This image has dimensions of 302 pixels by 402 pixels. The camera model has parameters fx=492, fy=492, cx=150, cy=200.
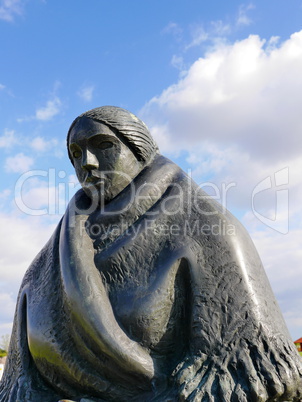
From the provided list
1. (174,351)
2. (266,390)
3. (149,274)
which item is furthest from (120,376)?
(266,390)

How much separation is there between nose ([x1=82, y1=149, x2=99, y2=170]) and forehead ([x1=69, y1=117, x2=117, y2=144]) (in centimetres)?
13

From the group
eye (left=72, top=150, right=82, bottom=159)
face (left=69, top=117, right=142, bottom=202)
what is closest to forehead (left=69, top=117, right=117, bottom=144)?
face (left=69, top=117, right=142, bottom=202)

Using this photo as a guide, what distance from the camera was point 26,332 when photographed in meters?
3.87

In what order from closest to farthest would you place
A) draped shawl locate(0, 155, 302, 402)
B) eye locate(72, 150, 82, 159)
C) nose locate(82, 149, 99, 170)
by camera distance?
draped shawl locate(0, 155, 302, 402) → nose locate(82, 149, 99, 170) → eye locate(72, 150, 82, 159)

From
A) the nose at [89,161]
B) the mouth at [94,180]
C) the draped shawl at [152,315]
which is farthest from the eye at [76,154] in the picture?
the draped shawl at [152,315]

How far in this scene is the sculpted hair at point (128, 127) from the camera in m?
4.10

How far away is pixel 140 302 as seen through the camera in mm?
3416

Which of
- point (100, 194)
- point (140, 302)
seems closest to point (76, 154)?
point (100, 194)

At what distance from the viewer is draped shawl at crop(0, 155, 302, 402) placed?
10.4 feet

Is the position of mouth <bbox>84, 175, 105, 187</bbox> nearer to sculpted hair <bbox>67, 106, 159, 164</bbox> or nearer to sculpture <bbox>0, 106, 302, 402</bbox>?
sculpture <bbox>0, 106, 302, 402</bbox>

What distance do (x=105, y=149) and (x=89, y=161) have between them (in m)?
0.18

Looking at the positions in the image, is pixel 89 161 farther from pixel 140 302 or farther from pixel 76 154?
pixel 140 302

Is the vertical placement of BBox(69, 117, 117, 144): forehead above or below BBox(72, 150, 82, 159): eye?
above

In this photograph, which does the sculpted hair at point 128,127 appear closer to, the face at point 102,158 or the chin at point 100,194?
the face at point 102,158
